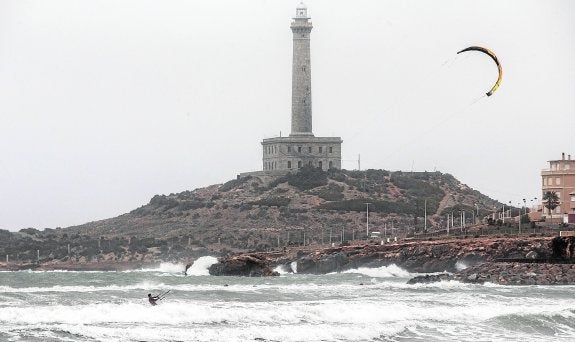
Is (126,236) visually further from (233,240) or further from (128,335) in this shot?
(128,335)

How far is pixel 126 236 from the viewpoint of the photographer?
15850 cm

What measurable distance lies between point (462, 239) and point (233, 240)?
4533 centimetres

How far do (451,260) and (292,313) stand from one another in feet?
141

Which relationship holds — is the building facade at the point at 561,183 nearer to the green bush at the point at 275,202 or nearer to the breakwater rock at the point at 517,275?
the breakwater rock at the point at 517,275

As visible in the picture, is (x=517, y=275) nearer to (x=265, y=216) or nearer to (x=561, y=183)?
(x=561, y=183)

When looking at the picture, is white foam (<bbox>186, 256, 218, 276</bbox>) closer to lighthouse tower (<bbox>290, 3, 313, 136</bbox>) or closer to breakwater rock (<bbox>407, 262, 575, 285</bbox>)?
breakwater rock (<bbox>407, 262, 575, 285</bbox>)

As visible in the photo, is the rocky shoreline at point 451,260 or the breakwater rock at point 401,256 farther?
the breakwater rock at point 401,256

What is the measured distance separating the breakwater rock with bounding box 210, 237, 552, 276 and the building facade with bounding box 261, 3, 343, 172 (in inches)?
1747

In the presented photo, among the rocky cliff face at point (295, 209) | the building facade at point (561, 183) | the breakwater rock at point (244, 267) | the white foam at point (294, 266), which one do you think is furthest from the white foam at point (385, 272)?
the rocky cliff face at point (295, 209)

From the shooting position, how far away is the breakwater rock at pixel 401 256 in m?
97.3

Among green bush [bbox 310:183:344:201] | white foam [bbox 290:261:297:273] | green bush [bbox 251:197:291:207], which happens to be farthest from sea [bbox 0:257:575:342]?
green bush [bbox 310:183:344:201]

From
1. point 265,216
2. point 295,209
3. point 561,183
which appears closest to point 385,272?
point 561,183

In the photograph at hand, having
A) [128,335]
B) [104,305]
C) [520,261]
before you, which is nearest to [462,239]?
[520,261]

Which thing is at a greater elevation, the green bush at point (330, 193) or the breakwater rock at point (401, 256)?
the green bush at point (330, 193)
